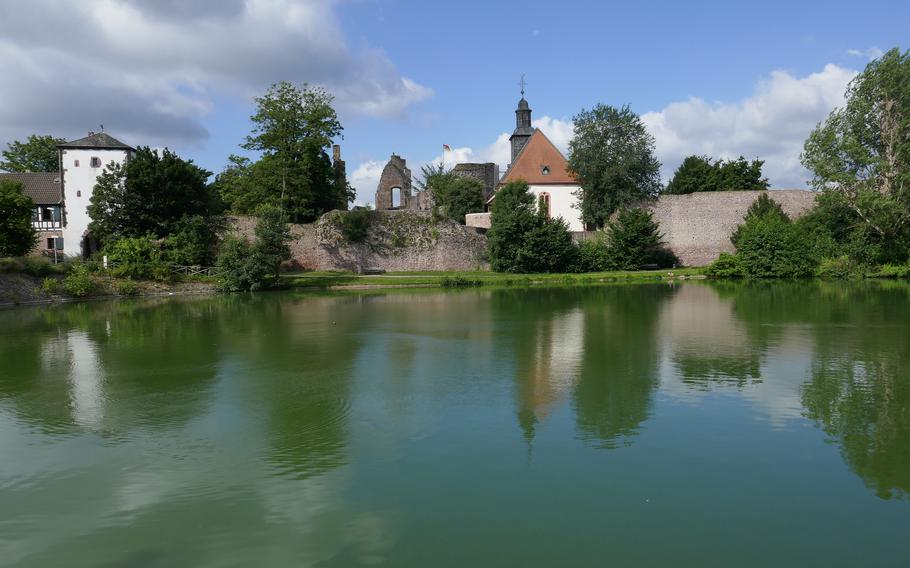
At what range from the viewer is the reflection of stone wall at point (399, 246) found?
39.6m

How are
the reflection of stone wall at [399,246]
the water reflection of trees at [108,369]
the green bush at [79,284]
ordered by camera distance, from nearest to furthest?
the water reflection of trees at [108,369], the green bush at [79,284], the reflection of stone wall at [399,246]

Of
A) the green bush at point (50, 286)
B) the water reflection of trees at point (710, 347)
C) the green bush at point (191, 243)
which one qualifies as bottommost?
the water reflection of trees at point (710, 347)

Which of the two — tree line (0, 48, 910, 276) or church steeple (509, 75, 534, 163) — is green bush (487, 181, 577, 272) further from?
church steeple (509, 75, 534, 163)

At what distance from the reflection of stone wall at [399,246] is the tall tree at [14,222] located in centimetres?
1386

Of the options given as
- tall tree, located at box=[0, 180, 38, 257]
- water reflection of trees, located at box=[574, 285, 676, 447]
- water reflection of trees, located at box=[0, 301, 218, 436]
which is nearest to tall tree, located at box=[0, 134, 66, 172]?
tall tree, located at box=[0, 180, 38, 257]

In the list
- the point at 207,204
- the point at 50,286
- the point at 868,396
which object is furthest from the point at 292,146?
the point at 868,396

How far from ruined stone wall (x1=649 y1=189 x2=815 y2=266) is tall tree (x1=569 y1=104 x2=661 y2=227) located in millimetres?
2023

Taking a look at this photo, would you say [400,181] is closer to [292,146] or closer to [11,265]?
[292,146]

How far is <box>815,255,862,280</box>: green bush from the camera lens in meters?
33.6

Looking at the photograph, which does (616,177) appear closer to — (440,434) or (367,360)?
(367,360)

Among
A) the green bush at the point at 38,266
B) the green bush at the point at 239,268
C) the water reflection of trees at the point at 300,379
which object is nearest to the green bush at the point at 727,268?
the water reflection of trees at the point at 300,379

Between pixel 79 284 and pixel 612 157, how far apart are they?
1203 inches

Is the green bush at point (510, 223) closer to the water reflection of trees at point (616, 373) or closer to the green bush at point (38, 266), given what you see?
the water reflection of trees at point (616, 373)

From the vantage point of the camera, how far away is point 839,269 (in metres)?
34.1
